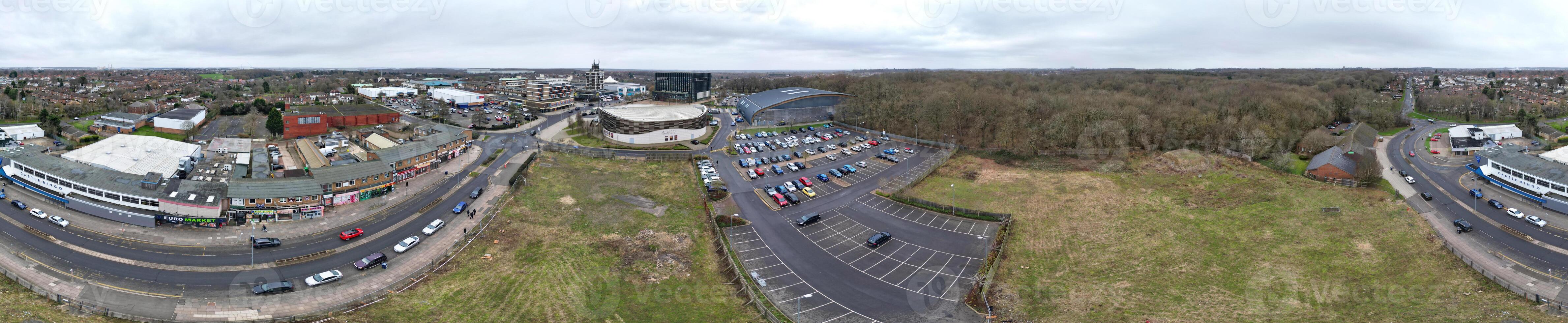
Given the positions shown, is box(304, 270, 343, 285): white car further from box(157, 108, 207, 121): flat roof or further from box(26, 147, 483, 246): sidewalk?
box(157, 108, 207, 121): flat roof

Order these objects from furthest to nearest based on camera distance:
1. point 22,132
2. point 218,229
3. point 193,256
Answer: point 22,132, point 218,229, point 193,256

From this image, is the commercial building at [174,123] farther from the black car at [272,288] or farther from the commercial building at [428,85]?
the commercial building at [428,85]

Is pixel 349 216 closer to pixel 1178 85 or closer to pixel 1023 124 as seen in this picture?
pixel 1023 124

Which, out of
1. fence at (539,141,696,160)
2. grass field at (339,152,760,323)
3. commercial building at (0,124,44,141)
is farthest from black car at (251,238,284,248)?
commercial building at (0,124,44,141)

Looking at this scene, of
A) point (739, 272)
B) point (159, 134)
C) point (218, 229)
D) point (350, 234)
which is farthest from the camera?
point (159, 134)

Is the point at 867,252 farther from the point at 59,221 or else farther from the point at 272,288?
the point at 59,221

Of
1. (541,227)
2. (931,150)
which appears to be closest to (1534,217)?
(931,150)

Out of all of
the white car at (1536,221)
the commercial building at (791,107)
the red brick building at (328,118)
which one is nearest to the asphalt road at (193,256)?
the red brick building at (328,118)

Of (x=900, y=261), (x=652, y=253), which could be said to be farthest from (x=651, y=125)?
(x=900, y=261)
